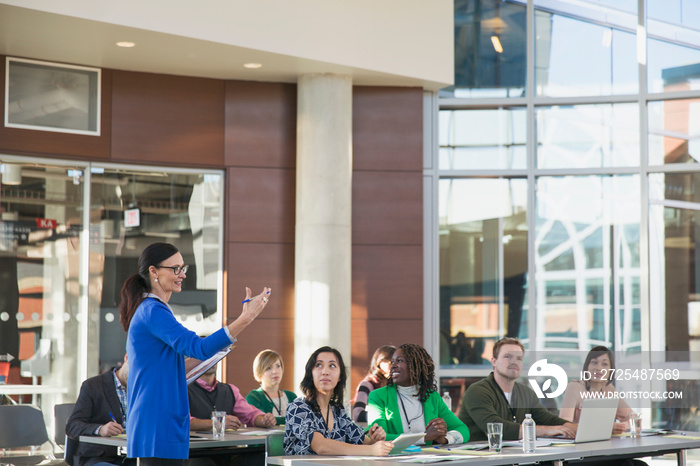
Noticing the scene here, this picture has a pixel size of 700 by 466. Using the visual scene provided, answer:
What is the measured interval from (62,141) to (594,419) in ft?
16.8

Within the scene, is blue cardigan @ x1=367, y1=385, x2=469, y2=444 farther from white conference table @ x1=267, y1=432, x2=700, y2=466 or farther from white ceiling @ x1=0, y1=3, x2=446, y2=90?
white ceiling @ x1=0, y1=3, x2=446, y2=90

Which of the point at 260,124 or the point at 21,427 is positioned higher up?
the point at 260,124

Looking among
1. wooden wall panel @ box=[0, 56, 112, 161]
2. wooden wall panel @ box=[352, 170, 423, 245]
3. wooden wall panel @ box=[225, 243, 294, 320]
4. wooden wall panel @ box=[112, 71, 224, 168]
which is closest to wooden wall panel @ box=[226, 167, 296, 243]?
wooden wall panel @ box=[225, 243, 294, 320]

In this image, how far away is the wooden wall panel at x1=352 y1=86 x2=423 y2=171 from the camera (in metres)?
8.41

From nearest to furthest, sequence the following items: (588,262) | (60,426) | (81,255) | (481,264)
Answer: (60,426) < (81,255) < (588,262) < (481,264)

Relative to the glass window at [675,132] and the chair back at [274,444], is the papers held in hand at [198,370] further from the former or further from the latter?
the glass window at [675,132]

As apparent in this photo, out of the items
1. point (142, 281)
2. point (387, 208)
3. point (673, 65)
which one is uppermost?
point (673, 65)

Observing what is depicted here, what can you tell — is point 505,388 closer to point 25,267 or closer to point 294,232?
point 294,232

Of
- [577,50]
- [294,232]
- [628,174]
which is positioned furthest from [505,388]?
[577,50]

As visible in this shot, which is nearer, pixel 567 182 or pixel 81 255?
pixel 81 255

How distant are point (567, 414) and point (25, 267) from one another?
187 inches

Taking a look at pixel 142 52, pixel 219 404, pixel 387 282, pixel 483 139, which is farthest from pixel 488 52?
pixel 219 404

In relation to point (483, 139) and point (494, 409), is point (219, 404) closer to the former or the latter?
point (494, 409)

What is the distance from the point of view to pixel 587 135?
28.5 ft
